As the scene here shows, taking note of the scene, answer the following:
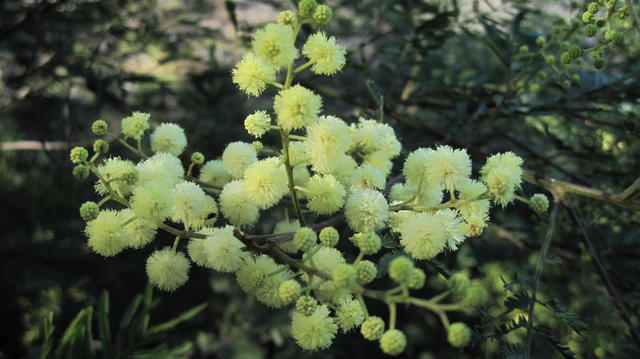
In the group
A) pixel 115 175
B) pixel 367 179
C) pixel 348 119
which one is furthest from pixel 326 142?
pixel 348 119

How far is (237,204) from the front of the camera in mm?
1083

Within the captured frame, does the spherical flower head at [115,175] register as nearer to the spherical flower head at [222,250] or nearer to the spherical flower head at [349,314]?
the spherical flower head at [222,250]

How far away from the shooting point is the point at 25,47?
236cm

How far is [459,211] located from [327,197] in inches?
11.3

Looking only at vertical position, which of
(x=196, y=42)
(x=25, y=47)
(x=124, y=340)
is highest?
(x=124, y=340)

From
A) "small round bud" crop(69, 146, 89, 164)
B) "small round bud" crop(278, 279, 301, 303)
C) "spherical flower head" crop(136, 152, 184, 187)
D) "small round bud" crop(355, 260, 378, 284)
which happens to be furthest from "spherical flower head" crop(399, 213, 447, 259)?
"small round bud" crop(69, 146, 89, 164)

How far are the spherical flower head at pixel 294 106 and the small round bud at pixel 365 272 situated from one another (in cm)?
25

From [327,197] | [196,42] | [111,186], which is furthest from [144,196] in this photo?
[196,42]

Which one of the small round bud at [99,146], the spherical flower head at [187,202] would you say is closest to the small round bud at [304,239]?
the spherical flower head at [187,202]

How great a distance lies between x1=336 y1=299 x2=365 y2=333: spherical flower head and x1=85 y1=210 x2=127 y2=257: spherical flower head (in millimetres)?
427

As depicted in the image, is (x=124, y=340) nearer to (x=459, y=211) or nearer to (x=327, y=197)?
(x=327, y=197)

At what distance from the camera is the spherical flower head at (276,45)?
2.84 feet

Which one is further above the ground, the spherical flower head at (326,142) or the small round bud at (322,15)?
the small round bud at (322,15)

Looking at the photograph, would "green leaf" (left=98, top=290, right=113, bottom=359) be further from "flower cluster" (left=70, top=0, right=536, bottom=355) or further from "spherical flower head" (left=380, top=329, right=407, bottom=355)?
"spherical flower head" (left=380, top=329, right=407, bottom=355)
